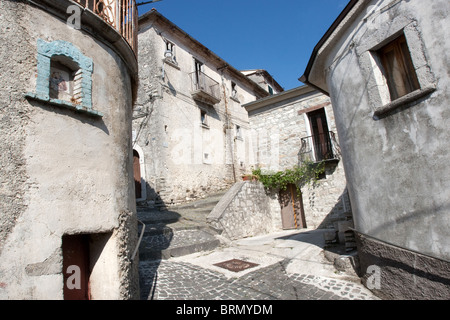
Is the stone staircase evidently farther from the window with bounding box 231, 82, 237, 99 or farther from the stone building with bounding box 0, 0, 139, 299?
the window with bounding box 231, 82, 237, 99

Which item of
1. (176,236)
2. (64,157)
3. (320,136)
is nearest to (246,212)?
(176,236)

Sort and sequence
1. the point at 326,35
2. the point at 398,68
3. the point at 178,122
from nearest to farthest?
1. the point at 398,68
2. the point at 326,35
3. the point at 178,122

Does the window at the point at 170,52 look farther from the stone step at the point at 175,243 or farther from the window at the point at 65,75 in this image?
the window at the point at 65,75

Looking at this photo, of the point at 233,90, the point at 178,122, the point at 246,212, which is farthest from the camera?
the point at 233,90

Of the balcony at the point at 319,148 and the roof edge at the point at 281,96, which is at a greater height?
the roof edge at the point at 281,96

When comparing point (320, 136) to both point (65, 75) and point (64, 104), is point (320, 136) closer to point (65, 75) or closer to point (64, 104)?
point (65, 75)

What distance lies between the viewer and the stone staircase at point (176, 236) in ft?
20.4

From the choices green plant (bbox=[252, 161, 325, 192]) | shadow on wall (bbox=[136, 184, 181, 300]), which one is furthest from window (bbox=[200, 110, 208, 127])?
shadow on wall (bbox=[136, 184, 181, 300])

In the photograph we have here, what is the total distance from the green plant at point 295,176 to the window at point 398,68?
7.54 metres

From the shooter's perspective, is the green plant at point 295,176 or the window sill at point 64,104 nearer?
the window sill at point 64,104

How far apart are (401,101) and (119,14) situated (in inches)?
168

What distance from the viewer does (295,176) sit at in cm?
1183

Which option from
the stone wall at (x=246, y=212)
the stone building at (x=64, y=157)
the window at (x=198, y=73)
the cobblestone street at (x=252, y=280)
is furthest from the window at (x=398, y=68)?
the window at (x=198, y=73)

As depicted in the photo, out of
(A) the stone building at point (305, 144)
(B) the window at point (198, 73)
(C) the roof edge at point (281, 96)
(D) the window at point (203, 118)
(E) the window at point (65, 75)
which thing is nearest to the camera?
(E) the window at point (65, 75)
